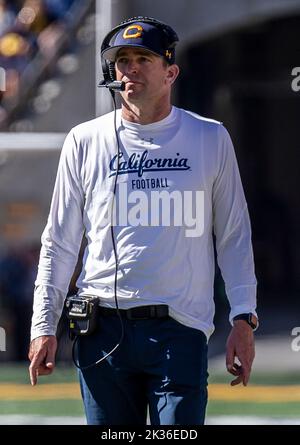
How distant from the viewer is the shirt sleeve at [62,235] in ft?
14.6

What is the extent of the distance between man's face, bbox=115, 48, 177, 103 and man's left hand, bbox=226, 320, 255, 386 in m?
0.82

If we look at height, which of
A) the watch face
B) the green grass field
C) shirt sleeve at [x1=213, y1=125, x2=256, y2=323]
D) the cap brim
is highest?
the cap brim

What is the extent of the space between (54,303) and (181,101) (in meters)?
10.2

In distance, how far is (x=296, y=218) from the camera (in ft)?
54.7

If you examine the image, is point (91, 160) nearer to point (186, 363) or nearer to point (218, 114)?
point (186, 363)

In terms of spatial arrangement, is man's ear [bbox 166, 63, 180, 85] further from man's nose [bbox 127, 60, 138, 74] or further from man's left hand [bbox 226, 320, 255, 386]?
man's left hand [bbox 226, 320, 255, 386]

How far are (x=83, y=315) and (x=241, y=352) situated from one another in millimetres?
524

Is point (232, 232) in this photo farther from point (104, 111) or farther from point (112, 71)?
point (104, 111)

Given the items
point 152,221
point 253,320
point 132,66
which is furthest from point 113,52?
point 253,320

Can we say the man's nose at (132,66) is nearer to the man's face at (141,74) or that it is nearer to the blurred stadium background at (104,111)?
the man's face at (141,74)

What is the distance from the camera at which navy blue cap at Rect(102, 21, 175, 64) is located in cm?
441

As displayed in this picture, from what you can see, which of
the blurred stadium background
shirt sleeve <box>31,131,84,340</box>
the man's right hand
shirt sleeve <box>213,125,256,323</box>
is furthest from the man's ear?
the blurred stadium background

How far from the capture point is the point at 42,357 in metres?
4.36

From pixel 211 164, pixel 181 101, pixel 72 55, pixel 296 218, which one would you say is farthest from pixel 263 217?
pixel 211 164
